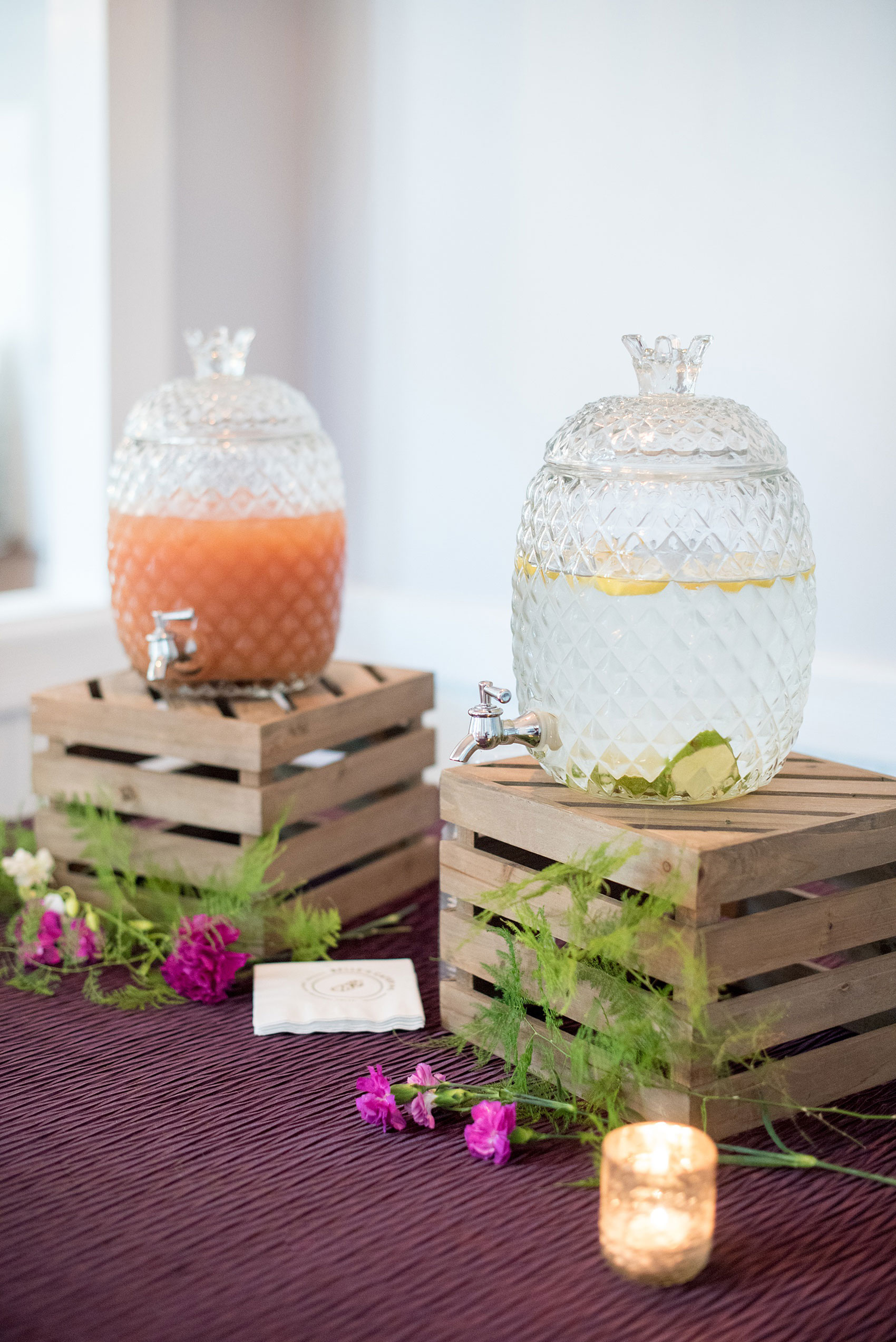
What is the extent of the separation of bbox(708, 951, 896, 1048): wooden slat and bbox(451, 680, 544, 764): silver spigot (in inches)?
9.3

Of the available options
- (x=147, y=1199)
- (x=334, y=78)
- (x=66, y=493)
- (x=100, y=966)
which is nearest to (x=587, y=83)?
(x=334, y=78)

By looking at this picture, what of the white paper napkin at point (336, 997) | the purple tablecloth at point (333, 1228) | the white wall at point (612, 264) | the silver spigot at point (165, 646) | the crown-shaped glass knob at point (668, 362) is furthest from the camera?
the white wall at point (612, 264)

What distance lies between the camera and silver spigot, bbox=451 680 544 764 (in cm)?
100

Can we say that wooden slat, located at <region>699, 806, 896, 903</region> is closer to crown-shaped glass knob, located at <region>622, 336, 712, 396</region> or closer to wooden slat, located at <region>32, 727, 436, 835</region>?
crown-shaped glass knob, located at <region>622, 336, 712, 396</region>

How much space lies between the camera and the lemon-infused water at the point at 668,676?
0.94m

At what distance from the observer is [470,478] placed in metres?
1.93

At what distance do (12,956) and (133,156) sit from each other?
1.13 meters

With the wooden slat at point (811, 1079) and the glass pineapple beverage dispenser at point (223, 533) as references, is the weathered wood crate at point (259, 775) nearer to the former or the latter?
the glass pineapple beverage dispenser at point (223, 533)

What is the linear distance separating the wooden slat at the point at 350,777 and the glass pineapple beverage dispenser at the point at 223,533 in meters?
0.11

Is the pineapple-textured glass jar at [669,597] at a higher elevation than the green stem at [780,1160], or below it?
higher

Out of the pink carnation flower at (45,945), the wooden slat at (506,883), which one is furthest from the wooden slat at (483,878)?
the pink carnation flower at (45,945)

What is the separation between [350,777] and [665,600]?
21.7 inches

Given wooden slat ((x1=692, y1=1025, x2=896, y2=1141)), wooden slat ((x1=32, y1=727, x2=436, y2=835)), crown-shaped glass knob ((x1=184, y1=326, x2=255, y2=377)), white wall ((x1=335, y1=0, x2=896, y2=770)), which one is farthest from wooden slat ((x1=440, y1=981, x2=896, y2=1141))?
crown-shaped glass knob ((x1=184, y1=326, x2=255, y2=377))

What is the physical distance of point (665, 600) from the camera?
3.08ft
